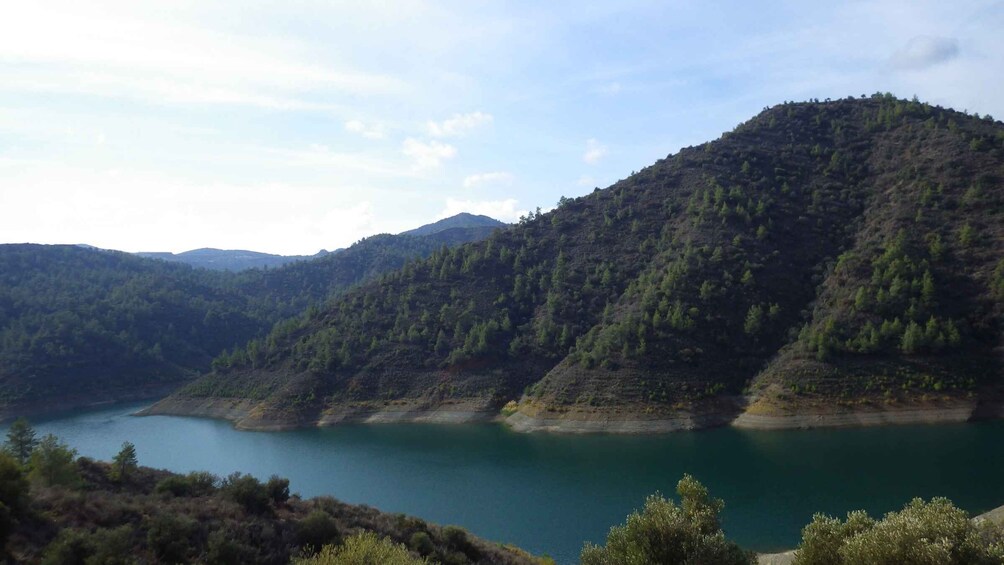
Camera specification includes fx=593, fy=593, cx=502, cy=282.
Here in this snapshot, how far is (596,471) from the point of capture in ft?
129

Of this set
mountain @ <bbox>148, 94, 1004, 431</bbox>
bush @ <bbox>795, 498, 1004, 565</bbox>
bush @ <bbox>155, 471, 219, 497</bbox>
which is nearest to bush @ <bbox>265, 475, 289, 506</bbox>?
bush @ <bbox>155, 471, 219, 497</bbox>

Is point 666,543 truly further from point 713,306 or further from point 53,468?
point 713,306

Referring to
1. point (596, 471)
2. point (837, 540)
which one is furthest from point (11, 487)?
point (596, 471)

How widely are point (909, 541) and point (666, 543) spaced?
15.3 feet

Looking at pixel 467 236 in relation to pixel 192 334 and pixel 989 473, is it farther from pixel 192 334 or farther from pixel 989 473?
pixel 989 473

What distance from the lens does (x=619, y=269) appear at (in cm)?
6862

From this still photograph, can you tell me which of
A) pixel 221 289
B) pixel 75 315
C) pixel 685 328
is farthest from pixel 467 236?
pixel 685 328

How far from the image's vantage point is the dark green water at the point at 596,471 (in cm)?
2972

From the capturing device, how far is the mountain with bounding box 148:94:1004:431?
4831 centimetres

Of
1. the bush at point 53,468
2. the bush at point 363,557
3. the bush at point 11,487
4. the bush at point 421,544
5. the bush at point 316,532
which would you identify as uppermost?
the bush at point 11,487

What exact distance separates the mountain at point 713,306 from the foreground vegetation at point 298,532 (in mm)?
33230

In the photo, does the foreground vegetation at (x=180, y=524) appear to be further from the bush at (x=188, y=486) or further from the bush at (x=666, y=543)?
the bush at (x=666, y=543)

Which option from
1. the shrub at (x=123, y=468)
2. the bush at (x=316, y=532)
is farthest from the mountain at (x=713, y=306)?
the shrub at (x=123, y=468)

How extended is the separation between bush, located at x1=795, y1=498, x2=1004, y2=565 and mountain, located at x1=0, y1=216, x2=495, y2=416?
77486 mm
